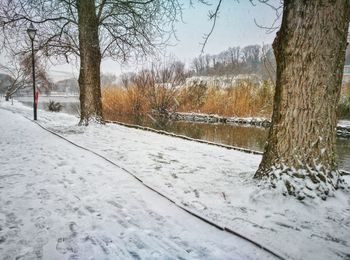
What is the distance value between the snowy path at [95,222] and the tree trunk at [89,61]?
16.3 ft

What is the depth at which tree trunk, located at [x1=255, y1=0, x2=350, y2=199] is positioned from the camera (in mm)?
2766

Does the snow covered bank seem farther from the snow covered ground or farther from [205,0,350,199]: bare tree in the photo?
[205,0,350,199]: bare tree

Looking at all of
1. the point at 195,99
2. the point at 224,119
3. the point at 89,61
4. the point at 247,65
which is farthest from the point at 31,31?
the point at 247,65

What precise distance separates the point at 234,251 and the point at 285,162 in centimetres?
140

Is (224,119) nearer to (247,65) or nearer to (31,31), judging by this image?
(31,31)

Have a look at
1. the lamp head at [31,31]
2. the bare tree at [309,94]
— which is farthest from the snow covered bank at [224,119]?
the bare tree at [309,94]

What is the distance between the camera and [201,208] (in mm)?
2668

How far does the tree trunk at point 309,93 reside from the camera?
2766 mm

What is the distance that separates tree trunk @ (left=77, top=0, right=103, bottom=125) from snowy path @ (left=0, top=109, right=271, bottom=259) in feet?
16.3

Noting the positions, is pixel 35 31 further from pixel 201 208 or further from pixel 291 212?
pixel 291 212

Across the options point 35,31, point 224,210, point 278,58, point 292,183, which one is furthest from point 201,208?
point 35,31

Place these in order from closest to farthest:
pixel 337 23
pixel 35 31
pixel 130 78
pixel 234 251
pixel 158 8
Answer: pixel 234 251
pixel 337 23
pixel 158 8
pixel 35 31
pixel 130 78

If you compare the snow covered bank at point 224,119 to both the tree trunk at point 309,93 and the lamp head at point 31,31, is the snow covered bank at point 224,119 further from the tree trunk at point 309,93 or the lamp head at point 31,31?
the tree trunk at point 309,93

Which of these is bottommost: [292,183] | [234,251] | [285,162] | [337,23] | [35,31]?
[234,251]
